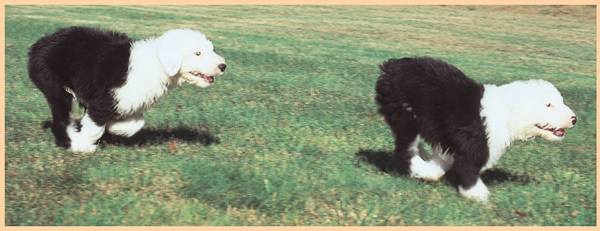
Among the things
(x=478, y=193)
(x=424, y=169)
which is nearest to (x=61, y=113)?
(x=424, y=169)

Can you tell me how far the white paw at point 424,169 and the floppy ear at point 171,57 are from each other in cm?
237

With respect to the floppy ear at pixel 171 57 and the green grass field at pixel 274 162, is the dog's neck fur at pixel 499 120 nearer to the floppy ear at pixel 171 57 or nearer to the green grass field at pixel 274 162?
the green grass field at pixel 274 162

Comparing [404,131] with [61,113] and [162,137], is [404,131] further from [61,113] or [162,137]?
[61,113]

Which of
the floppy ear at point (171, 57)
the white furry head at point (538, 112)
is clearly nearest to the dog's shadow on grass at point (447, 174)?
the white furry head at point (538, 112)

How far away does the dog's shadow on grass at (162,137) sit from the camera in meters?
6.46

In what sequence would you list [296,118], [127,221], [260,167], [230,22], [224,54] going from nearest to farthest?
[127,221]
[260,167]
[296,118]
[224,54]
[230,22]

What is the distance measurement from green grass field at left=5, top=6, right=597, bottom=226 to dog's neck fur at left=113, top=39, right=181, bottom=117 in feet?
1.98

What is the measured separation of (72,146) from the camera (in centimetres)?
604

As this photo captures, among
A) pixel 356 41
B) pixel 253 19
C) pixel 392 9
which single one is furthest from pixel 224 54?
pixel 392 9

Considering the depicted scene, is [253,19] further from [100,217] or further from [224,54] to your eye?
[100,217]

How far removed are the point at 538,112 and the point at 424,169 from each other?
1160 millimetres

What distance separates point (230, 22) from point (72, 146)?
38.6 ft

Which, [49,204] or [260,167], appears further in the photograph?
[260,167]

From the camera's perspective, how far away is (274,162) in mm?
6168
